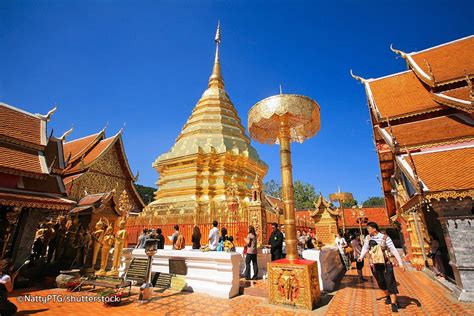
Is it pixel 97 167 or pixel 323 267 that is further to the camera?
pixel 97 167

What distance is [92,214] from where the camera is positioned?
8297 mm

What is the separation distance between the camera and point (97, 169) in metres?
15.1

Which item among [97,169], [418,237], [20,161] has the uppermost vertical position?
[97,169]

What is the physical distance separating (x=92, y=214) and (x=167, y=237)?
300cm

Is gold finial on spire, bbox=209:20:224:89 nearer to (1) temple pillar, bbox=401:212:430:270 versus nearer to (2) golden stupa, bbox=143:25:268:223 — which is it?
(2) golden stupa, bbox=143:25:268:223

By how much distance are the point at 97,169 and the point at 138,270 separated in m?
11.5

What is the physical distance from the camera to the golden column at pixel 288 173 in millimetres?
4047

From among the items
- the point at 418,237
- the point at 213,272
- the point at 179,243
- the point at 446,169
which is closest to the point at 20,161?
the point at 179,243

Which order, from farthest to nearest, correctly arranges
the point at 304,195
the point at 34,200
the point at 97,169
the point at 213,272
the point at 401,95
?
the point at 304,195, the point at 97,169, the point at 401,95, the point at 34,200, the point at 213,272

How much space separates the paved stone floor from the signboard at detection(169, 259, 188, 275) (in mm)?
473

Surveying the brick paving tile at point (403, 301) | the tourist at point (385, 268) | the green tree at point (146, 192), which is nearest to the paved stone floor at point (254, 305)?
the brick paving tile at point (403, 301)

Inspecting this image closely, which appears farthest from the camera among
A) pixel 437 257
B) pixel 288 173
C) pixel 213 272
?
pixel 437 257

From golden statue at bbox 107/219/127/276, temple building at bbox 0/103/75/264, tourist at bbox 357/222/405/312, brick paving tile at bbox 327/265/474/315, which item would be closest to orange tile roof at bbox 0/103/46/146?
temple building at bbox 0/103/75/264

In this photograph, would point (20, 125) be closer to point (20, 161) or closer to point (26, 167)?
point (20, 161)
